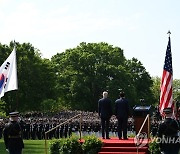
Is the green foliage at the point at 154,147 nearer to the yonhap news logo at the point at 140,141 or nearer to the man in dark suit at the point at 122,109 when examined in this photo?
the yonhap news logo at the point at 140,141

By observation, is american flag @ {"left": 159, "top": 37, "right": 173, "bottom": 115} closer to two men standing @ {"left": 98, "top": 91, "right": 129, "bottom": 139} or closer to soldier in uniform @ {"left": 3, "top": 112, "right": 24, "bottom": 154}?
two men standing @ {"left": 98, "top": 91, "right": 129, "bottom": 139}

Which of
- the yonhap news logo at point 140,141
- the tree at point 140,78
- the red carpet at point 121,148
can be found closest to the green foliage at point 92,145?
the red carpet at point 121,148

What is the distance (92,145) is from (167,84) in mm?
3733

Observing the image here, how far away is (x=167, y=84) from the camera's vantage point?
734 inches

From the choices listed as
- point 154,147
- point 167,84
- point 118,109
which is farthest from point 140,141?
point 167,84

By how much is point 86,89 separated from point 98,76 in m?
2.67

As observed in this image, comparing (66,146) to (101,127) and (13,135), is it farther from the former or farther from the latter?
(13,135)

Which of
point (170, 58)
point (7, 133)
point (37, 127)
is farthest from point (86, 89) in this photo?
point (7, 133)

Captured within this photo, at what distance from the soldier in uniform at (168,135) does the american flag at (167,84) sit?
5059 millimetres

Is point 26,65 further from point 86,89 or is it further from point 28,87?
point 86,89

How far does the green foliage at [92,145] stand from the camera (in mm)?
16938

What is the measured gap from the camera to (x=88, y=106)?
7800 cm

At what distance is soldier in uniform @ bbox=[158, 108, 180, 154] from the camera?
39.7ft

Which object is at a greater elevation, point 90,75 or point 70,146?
point 90,75
